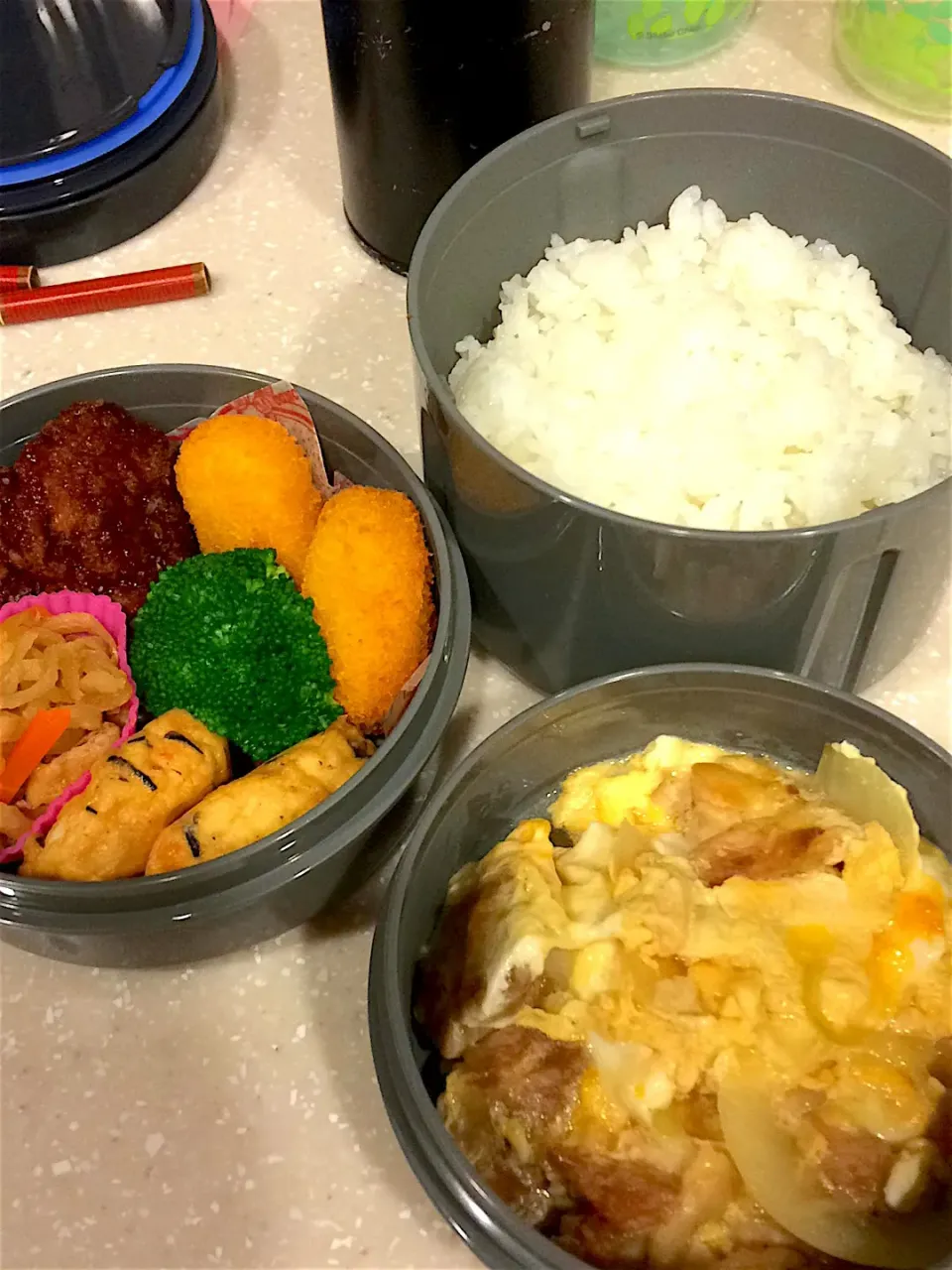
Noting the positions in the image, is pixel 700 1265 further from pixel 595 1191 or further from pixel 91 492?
pixel 91 492

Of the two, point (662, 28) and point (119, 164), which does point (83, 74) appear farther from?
point (662, 28)

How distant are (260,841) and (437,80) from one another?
634 millimetres

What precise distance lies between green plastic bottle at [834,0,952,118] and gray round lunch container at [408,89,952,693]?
0.32 meters

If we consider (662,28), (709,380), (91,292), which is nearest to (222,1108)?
(709,380)

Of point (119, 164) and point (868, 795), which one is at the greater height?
point (119, 164)

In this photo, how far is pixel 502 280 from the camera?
3.36ft

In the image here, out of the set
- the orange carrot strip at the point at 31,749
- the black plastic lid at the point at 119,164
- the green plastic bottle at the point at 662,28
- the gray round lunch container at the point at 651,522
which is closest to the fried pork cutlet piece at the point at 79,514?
the orange carrot strip at the point at 31,749

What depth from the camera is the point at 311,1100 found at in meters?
0.78

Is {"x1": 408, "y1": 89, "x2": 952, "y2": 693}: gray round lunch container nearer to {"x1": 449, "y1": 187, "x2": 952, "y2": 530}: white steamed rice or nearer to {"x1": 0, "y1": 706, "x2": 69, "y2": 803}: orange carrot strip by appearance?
{"x1": 449, "y1": 187, "x2": 952, "y2": 530}: white steamed rice

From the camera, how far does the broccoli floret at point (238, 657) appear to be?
2.72ft

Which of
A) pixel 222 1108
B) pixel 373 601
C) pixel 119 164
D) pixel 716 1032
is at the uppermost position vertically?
pixel 119 164

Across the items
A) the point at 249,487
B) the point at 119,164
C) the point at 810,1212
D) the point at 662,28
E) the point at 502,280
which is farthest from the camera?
the point at 662,28

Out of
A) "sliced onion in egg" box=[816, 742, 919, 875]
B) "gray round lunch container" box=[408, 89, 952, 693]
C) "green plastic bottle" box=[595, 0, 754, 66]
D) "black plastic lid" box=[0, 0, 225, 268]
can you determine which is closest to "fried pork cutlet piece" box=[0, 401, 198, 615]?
"gray round lunch container" box=[408, 89, 952, 693]

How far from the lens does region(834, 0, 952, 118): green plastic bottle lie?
1.20 m
